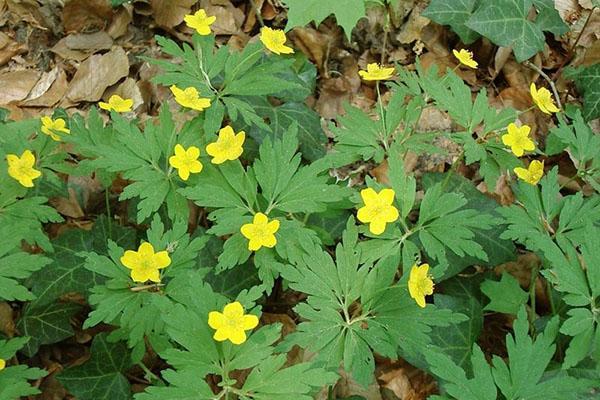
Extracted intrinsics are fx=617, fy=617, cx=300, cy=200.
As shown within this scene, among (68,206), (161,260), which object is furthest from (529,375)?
(68,206)

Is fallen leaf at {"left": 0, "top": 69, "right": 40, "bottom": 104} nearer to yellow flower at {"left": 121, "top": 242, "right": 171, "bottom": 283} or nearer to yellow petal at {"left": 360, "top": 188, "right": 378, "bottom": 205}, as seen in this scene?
yellow flower at {"left": 121, "top": 242, "right": 171, "bottom": 283}

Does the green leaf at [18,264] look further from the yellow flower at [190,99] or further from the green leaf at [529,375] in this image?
the green leaf at [529,375]

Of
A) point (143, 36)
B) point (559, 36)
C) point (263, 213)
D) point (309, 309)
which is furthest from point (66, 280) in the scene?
point (559, 36)

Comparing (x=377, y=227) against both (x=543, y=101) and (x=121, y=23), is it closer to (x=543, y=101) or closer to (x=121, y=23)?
(x=543, y=101)

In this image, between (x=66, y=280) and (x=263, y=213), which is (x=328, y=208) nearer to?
(x=263, y=213)

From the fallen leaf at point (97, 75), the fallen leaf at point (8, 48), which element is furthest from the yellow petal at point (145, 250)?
the fallen leaf at point (8, 48)

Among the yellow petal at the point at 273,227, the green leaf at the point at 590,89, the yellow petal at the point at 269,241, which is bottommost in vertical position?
the yellow petal at the point at 269,241

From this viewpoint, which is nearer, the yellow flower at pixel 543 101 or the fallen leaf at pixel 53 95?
Answer: the yellow flower at pixel 543 101
